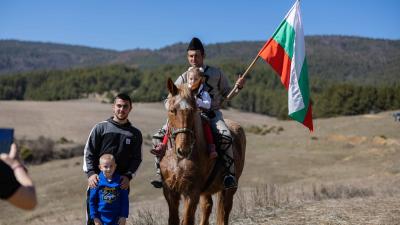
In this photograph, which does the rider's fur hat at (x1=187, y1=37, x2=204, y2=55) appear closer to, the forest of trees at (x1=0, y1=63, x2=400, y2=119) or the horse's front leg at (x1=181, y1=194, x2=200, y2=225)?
the horse's front leg at (x1=181, y1=194, x2=200, y2=225)

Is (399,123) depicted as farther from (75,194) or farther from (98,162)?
(98,162)

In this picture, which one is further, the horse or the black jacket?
the horse

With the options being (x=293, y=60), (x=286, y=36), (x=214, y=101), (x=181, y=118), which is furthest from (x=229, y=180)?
(x=286, y=36)

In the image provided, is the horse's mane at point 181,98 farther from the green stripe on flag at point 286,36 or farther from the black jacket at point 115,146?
the green stripe on flag at point 286,36

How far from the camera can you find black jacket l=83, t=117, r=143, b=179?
6156 millimetres

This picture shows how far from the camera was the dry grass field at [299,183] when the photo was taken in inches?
383

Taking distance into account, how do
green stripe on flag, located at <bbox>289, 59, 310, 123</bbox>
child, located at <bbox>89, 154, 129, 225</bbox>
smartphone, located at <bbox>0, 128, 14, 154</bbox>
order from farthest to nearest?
green stripe on flag, located at <bbox>289, 59, 310, 123</bbox> → child, located at <bbox>89, 154, 129, 225</bbox> → smartphone, located at <bbox>0, 128, 14, 154</bbox>

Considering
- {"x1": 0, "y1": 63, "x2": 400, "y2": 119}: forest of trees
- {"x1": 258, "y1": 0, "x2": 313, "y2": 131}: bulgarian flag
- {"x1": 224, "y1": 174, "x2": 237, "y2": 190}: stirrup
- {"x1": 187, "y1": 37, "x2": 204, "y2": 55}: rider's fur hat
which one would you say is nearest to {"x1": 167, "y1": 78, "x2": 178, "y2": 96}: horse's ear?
{"x1": 187, "y1": 37, "x2": 204, "y2": 55}: rider's fur hat

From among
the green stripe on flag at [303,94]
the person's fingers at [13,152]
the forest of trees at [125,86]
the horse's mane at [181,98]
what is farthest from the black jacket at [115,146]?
the forest of trees at [125,86]

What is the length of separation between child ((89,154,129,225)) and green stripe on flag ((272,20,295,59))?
4.63 meters

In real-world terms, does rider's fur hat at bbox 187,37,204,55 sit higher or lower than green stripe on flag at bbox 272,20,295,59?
lower

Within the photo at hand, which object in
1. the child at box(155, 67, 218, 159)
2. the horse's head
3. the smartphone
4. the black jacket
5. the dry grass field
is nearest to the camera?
the smartphone

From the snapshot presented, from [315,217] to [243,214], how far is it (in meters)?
1.44

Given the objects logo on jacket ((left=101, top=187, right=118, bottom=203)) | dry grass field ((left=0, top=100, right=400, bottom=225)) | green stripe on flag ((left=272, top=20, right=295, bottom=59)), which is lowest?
→ dry grass field ((left=0, top=100, right=400, bottom=225))
